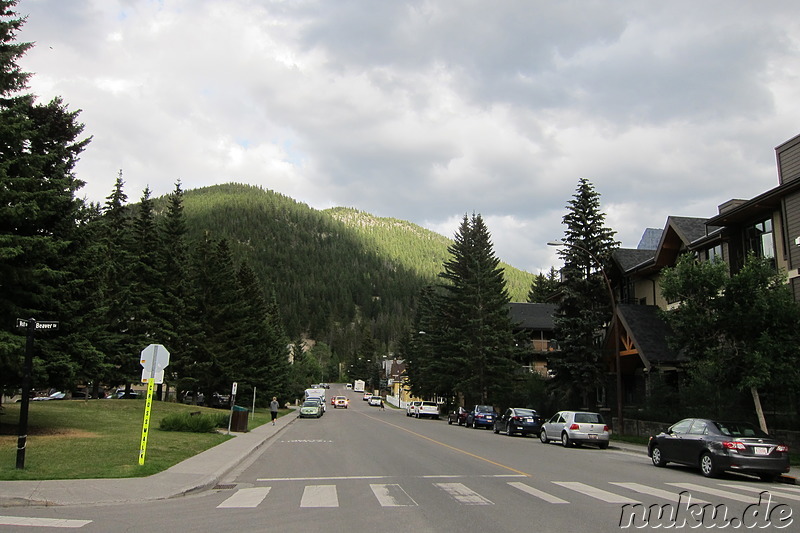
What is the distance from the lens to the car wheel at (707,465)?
49.2 feet

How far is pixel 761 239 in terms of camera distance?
26.5 metres

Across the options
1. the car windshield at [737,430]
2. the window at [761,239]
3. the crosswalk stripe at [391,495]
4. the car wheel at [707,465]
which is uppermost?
the window at [761,239]

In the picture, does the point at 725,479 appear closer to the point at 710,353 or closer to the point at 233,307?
the point at 710,353

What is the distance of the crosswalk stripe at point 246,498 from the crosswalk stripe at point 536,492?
4877 millimetres

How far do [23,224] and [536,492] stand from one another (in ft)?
55.2

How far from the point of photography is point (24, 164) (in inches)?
738

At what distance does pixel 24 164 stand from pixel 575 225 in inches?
1036

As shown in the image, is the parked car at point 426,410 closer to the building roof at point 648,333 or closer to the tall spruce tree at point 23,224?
the building roof at point 648,333

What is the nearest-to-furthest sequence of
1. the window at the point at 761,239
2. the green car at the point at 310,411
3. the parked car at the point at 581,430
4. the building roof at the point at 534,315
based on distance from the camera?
1. the parked car at the point at 581,430
2. the window at the point at 761,239
3. the green car at the point at 310,411
4. the building roof at the point at 534,315

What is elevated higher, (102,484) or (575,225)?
(575,225)

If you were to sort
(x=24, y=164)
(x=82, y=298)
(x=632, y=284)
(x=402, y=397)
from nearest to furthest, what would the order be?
1. (x=24, y=164)
2. (x=82, y=298)
3. (x=632, y=284)
4. (x=402, y=397)

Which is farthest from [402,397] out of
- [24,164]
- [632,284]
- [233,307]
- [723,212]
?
[24,164]

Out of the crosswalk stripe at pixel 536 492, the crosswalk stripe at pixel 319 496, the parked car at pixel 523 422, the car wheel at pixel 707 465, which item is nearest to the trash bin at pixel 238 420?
the parked car at pixel 523 422

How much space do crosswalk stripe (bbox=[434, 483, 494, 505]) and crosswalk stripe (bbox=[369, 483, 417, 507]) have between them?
32.5 inches
